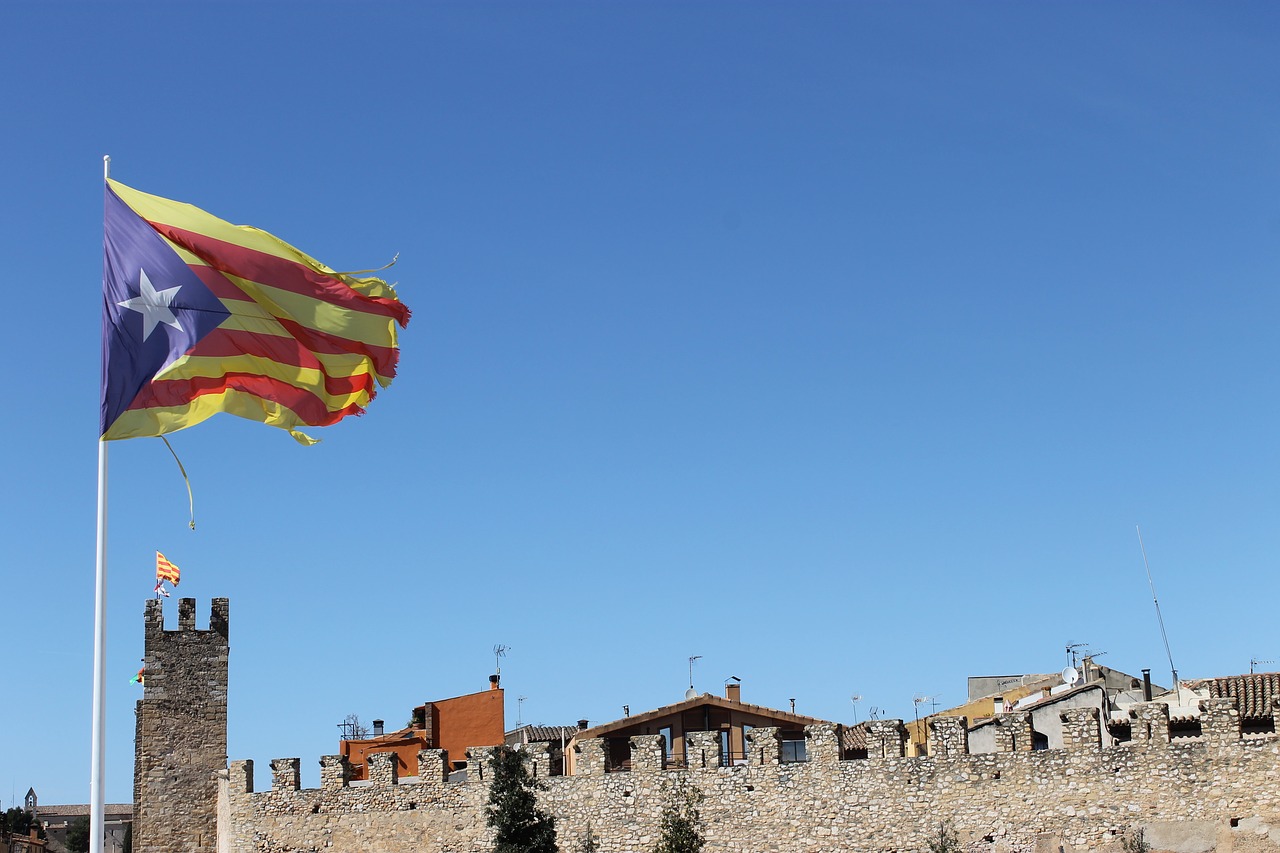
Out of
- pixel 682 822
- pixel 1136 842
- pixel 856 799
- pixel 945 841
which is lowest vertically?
pixel 1136 842

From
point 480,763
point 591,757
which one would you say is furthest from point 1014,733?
point 480,763

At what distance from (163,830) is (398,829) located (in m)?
7.58

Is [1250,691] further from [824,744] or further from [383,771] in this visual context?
[383,771]

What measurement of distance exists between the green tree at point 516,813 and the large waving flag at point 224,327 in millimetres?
18835

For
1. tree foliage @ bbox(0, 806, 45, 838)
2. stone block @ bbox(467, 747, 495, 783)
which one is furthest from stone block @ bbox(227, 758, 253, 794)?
tree foliage @ bbox(0, 806, 45, 838)

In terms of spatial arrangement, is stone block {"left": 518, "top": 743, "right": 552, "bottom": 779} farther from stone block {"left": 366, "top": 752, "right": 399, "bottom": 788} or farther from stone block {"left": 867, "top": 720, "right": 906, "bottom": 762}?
stone block {"left": 867, "top": 720, "right": 906, "bottom": 762}

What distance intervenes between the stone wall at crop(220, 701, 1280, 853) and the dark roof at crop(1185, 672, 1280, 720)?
1.11 meters

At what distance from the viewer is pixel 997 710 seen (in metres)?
48.0

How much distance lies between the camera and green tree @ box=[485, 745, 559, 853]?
37625 millimetres

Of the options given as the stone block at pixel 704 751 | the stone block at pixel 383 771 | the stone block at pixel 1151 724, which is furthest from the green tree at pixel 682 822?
the stone block at pixel 1151 724

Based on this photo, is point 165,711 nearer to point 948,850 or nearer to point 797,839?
point 797,839

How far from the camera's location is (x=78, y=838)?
99.6m

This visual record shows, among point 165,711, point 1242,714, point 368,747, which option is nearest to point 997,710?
point 1242,714

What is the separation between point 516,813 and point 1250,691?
16482 millimetres
